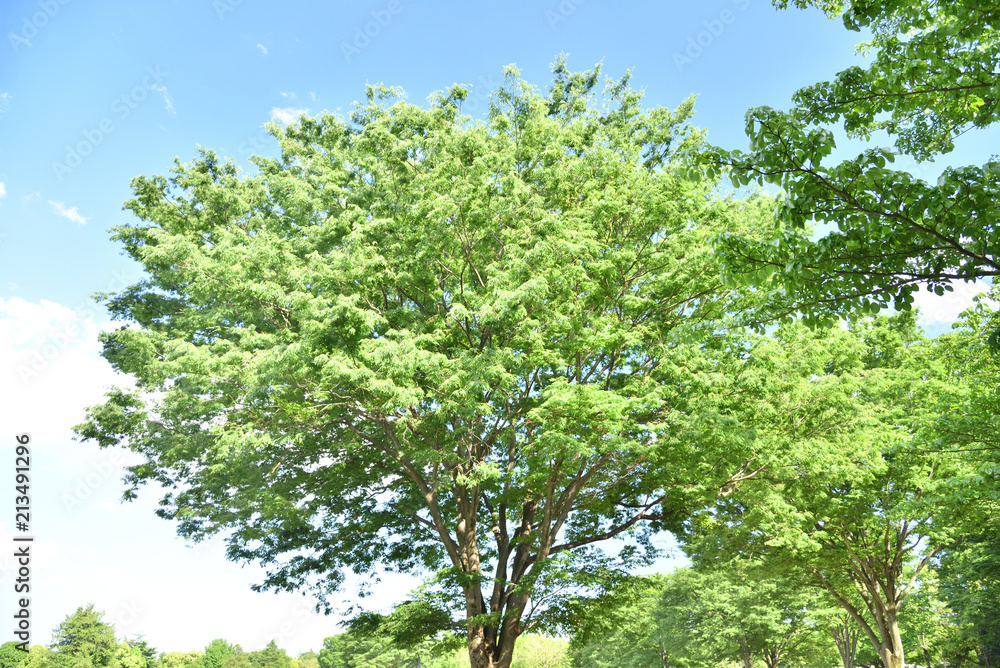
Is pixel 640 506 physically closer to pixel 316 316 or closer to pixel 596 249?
pixel 596 249

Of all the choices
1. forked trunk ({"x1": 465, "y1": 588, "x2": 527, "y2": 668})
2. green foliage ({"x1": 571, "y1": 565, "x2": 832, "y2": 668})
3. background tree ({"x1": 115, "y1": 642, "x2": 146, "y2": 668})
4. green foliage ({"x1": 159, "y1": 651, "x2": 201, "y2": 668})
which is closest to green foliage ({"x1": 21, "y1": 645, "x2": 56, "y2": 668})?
background tree ({"x1": 115, "y1": 642, "x2": 146, "y2": 668})

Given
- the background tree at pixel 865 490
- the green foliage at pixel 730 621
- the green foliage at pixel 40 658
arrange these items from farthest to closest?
the green foliage at pixel 40 658, the green foliage at pixel 730 621, the background tree at pixel 865 490

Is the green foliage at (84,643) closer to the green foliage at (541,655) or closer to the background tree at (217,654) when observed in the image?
the background tree at (217,654)

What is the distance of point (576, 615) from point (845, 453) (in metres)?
7.83

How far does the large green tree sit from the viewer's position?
5.34m

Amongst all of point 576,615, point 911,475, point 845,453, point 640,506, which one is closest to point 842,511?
point 911,475

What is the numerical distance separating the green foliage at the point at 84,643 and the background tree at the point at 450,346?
187 feet

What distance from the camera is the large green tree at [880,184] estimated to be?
5344 mm

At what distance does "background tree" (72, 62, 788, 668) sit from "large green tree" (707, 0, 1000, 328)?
462cm

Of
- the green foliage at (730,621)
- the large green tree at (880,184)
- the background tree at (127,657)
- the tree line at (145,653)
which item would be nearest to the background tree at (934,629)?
the green foliage at (730,621)

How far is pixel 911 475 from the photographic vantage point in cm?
1734

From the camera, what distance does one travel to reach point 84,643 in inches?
2279

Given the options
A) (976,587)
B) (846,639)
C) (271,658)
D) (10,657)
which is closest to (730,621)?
(846,639)

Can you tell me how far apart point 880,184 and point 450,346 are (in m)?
9.46
